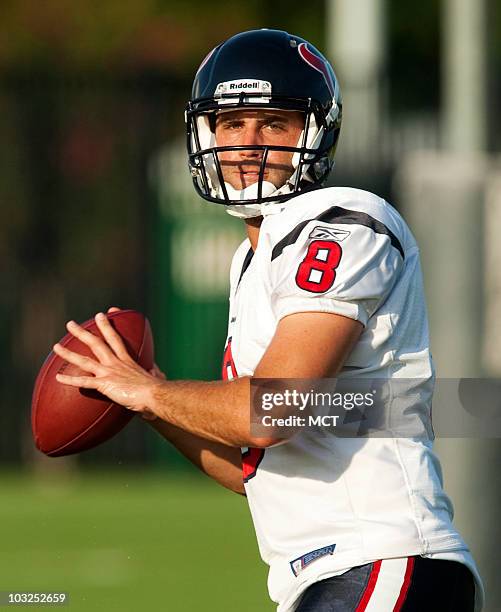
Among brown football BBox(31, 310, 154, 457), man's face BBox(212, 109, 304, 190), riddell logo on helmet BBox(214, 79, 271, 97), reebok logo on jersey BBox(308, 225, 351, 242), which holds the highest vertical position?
riddell logo on helmet BBox(214, 79, 271, 97)

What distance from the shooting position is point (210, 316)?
38.8ft

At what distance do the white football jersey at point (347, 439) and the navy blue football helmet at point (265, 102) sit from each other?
27 centimetres

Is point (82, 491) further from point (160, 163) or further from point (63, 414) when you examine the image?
point (63, 414)

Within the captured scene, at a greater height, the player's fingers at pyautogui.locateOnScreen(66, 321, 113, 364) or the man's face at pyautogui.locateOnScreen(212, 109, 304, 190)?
the man's face at pyautogui.locateOnScreen(212, 109, 304, 190)

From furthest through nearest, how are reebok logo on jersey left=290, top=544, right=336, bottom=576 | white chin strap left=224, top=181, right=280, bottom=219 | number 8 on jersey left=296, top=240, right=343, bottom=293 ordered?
white chin strap left=224, top=181, right=280, bottom=219, reebok logo on jersey left=290, top=544, right=336, bottom=576, number 8 on jersey left=296, top=240, right=343, bottom=293

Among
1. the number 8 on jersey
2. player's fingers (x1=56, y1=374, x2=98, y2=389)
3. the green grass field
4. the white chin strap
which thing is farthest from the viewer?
the green grass field

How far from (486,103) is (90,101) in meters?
5.28

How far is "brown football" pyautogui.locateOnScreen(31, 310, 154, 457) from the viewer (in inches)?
157

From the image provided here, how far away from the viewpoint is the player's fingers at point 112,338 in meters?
3.78

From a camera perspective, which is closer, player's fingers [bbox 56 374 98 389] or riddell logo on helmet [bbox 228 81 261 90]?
player's fingers [bbox 56 374 98 389]

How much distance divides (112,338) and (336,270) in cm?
76

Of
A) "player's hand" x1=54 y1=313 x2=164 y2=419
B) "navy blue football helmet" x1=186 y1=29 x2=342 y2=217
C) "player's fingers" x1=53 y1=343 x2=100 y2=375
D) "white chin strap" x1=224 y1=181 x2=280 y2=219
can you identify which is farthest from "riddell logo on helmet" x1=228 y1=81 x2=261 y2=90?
"player's fingers" x1=53 y1=343 x2=100 y2=375

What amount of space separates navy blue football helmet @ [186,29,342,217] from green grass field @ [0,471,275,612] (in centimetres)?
344

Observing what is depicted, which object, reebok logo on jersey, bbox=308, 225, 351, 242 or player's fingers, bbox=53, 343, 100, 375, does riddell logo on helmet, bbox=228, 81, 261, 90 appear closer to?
reebok logo on jersey, bbox=308, 225, 351, 242
